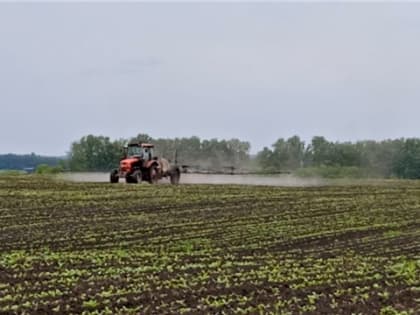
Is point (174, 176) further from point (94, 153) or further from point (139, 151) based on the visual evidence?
point (94, 153)

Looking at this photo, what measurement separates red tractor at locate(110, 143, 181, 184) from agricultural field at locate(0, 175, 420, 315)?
637cm

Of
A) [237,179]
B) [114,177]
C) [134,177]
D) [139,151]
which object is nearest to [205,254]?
[134,177]

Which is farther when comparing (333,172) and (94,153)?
(94,153)

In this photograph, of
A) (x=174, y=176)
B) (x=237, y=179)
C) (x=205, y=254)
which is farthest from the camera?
(x=237, y=179)

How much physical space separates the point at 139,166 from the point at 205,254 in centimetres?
2335

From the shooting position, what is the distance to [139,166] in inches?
1555

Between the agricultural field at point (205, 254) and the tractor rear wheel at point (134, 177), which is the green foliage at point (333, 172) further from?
the agricultural field at point (205, 254)

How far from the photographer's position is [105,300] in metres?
10.8

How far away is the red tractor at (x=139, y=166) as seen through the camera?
128 ft

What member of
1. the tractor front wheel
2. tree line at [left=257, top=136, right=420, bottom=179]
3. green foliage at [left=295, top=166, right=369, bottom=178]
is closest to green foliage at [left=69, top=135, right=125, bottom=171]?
tree line at [left=257, top=136, right=420, bottom=179]

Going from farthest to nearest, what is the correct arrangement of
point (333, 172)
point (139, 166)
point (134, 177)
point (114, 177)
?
1. point (333, 172)
2. point (114, 177)
3. point (139, 166)
4. point (134, 177)

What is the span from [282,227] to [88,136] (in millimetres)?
72306

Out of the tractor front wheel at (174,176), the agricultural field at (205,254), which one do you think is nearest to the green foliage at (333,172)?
the tractor front wheel at (174,176)

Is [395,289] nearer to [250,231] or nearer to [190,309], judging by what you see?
[190,309]
